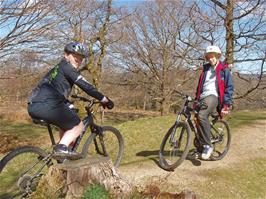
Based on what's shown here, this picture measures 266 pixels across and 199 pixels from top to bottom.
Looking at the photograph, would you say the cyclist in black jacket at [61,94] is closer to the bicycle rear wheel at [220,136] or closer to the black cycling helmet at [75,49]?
the black cycling helmet at [75,49]

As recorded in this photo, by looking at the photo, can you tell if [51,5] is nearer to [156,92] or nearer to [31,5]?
[31,5]

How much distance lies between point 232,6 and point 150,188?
31.2 ft

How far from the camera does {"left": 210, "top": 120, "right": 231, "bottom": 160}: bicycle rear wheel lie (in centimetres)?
753

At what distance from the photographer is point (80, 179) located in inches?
184

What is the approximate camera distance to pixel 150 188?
5.25 metres

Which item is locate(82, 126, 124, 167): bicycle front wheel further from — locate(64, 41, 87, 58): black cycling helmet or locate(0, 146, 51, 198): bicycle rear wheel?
locate(64, 41, 87, 58): black cycling helmet

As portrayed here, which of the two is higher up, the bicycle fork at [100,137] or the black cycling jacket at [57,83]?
the black cycling jacket at [57,83]

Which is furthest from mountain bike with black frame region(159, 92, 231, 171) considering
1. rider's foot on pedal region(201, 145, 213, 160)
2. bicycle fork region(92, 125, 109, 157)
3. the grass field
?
bicycle fork region(92, 125, 109, 157)

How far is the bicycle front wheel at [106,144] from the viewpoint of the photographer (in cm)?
584

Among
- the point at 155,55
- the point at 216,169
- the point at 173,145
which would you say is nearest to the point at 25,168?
the point at 173,145

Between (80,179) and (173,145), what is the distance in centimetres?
249

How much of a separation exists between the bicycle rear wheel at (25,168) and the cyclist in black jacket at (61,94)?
0.24m

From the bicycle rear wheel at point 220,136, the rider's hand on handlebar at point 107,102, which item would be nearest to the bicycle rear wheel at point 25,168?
the rider's hand on handlebar at point 107,102

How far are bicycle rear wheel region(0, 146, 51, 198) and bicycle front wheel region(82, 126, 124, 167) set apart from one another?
747 millimetres
